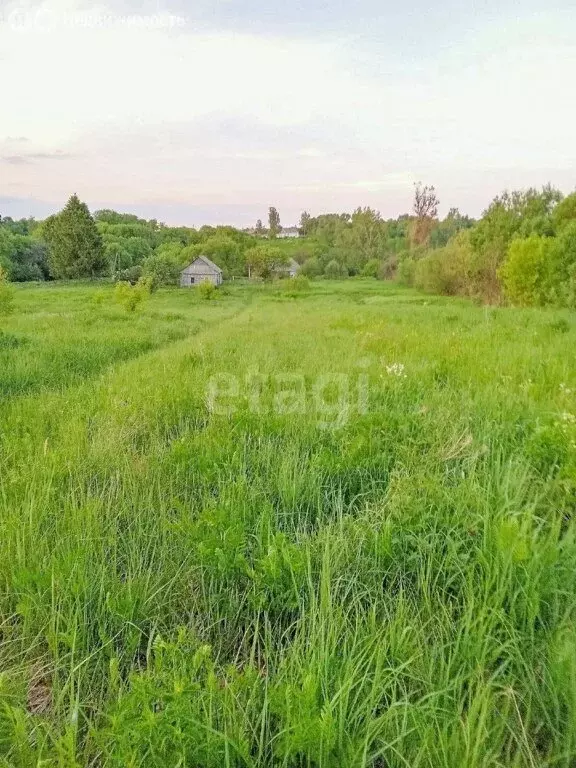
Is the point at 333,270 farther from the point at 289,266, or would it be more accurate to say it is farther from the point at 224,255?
the point at 224,255

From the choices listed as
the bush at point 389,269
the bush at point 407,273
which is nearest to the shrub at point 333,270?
the bush at point 389,269

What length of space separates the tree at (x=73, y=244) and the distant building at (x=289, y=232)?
8837 cm

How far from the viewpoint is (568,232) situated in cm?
2164

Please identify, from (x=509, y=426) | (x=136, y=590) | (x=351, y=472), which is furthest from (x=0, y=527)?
(x=509, y=426)

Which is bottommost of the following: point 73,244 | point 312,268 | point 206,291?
point 206,291

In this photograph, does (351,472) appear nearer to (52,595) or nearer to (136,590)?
(136,590)

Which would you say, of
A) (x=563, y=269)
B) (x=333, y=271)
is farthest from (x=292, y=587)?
(x=333, y=271)

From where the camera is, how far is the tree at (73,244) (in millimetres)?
53031

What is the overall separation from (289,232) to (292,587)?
472 ft

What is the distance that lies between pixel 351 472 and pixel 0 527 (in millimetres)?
1991

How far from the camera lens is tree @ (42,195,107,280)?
5303 cm

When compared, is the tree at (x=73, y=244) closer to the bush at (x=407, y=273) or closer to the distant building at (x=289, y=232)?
the bush at (x=407, y=273)

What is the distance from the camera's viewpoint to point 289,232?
13888cm

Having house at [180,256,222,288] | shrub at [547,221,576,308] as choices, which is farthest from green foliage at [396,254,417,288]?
shrub at [547,221,576,308]
